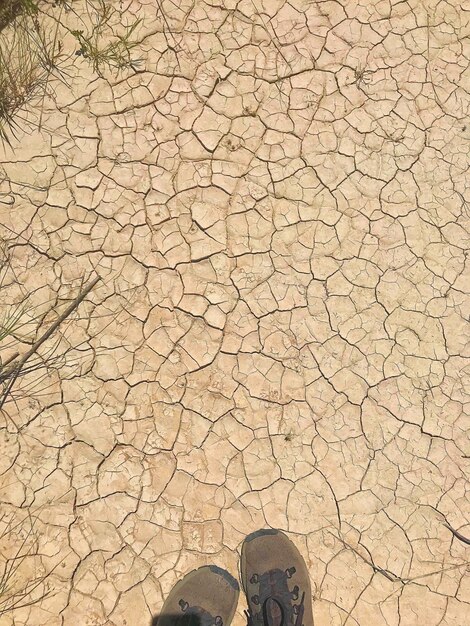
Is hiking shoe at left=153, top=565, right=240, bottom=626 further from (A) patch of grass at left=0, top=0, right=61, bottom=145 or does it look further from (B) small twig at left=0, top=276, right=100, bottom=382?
(A) patch of grass at left=0, top=0, right=61, bottom=145

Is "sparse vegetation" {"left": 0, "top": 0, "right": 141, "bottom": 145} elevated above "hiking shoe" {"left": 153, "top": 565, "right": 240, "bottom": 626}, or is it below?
above

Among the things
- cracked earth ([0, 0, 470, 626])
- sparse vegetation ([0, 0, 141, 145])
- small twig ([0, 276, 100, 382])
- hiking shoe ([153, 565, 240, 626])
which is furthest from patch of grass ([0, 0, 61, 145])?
hiking shoe ([153, 565, 240, 626])

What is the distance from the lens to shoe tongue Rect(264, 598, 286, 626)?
2.96m

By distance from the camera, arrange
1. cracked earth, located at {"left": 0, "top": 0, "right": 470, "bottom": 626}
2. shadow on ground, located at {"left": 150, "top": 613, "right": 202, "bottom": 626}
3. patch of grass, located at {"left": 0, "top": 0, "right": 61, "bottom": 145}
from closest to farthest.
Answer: shadow on ground, located at {"left": 150, "top": 613, "right": 202, "bottom": 626} < cracked earth, located at {"left": 0, "top": 0, "right": 470, "bottom": 626} < patch of grass, located at {"left": 0, "top": 0, "right": 61, "bottom": 145}

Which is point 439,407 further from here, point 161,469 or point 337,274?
point 161,469

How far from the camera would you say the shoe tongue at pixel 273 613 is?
296 cm

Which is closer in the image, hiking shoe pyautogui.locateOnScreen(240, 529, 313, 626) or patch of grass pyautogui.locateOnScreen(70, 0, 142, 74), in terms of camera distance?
hiking shoe pyautogui.locateOnScreen(240, 529, 313, 626)

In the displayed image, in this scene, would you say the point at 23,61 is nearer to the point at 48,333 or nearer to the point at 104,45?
the point at 104,45

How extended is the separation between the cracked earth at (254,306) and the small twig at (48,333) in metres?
0.05

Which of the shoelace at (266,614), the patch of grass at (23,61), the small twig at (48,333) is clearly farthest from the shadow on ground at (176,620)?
the patch of grass at (23,61)

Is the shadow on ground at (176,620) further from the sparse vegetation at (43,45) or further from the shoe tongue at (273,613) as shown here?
the sparse vegetation at (43,45)

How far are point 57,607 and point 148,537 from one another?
510 millimetres

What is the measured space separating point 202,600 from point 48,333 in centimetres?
148

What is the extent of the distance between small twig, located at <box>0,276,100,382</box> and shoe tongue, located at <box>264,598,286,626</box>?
1666 mm
